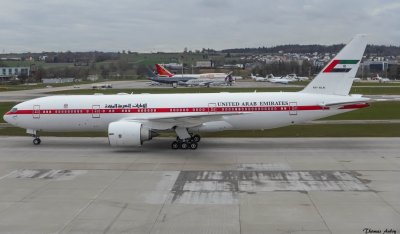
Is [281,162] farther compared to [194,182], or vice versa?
[281,162]

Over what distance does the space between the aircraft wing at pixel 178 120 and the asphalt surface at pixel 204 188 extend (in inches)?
52.5

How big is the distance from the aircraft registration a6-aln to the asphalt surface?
49.9 inches

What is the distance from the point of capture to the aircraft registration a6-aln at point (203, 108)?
25.6 meters

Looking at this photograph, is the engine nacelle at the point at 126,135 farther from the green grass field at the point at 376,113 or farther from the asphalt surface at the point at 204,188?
→ the green grass field at the point at 376,113

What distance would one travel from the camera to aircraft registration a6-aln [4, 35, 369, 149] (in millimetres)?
25578

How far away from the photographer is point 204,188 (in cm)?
1683

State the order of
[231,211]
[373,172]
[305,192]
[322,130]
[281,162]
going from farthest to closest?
[322,130], [281,162], [373,172], [305,192], [231,211]

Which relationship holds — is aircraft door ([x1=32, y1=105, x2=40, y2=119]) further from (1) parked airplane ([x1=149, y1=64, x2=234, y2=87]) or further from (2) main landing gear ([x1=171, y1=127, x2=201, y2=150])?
(1) parked airplane ([x1=149, y1=64, x2=234, y2=87])

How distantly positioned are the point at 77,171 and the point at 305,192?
376 inches

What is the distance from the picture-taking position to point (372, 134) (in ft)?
95.8

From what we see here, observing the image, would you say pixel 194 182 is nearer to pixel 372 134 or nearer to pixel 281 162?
pixel 281 162

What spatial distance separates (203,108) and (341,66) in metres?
8.14

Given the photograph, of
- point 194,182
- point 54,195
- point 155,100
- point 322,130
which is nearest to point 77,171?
point 54,195

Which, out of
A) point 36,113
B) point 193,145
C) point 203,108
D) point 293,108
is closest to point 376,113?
point 293,108
